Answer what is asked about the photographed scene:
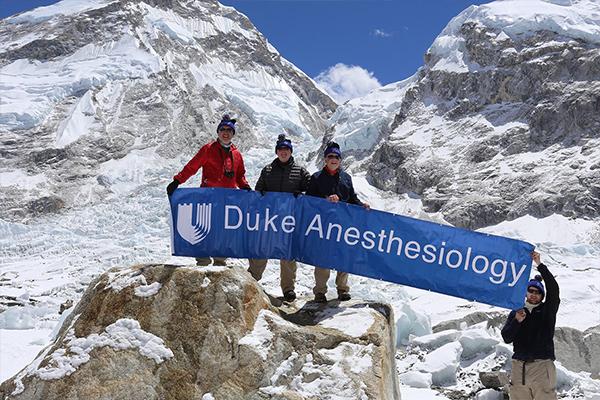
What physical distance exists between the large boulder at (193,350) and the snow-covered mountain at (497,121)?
235 ft

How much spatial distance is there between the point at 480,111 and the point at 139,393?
94557 millimetres

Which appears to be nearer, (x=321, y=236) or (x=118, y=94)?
(x=321, y=236)

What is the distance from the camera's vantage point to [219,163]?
7.59m

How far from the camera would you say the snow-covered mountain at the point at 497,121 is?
255ft

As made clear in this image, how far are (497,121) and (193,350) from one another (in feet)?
300

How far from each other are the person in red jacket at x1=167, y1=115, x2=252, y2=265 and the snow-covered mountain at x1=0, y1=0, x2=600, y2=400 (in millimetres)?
7276

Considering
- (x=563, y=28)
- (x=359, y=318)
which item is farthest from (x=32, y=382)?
(x=563, y=28)

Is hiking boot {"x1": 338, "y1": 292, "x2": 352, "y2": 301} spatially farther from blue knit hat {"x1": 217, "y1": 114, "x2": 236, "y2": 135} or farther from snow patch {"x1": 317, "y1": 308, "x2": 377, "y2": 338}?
blue knit hat {"x1": 217, "y1": 114, "x2": 236, "y2": 135}

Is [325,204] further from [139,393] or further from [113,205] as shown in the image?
[113,205]

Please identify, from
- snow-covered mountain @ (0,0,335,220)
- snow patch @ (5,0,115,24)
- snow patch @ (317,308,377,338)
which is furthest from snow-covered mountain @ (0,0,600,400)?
snow patch @ (317,308,377,338)

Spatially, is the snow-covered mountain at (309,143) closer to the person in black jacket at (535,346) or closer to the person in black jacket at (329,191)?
the person in black jacket at (535,346)

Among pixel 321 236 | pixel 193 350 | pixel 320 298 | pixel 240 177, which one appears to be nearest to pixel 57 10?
pixel 240 177

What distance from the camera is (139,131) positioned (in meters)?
131

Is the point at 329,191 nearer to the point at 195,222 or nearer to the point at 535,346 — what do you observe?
the point at 195,222
